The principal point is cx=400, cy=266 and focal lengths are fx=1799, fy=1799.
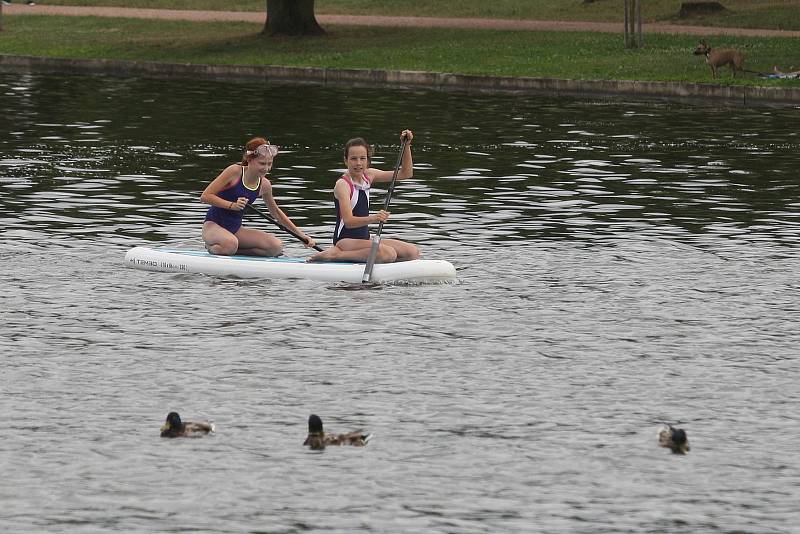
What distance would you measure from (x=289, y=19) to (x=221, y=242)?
101 ft

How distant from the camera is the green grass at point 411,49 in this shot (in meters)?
37.7

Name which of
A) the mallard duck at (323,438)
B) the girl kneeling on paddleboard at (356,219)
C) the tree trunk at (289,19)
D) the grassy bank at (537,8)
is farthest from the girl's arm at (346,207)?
the grassy bank at (537,8)

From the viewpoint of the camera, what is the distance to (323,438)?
988 centimetres

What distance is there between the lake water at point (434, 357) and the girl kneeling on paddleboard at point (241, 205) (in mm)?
753

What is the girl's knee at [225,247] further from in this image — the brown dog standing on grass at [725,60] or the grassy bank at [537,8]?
the grassy bank at [537,8]

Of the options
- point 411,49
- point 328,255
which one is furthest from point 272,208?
point 411,49

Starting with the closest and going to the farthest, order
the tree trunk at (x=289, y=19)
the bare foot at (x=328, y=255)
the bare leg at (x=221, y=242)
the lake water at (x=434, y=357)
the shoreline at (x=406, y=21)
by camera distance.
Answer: the lake water at (x=434, y=357) → the bare foot at (x=328, y=255) → the bare leg at (x=221, y=242) → the tree trunk at (x=289, y=19) → the shoreline at (x=406, y=21)

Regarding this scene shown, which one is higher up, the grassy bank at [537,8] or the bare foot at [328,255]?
the grassy bank at [537,8]

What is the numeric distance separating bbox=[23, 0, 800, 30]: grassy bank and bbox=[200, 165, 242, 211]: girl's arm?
110ft

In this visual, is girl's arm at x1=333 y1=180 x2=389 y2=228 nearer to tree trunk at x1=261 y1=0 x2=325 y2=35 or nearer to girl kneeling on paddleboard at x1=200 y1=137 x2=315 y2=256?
girl kneeling on paddleboard at x1=200 y1=137 x2=315 y2=256

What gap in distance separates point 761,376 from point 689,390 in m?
0.62

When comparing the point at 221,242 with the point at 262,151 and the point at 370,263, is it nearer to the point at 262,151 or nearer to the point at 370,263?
the point at 262,151

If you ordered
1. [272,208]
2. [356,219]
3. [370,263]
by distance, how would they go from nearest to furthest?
[370,263] < [356,219] < [272,208]

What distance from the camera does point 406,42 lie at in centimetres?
4378
